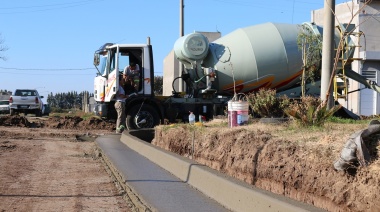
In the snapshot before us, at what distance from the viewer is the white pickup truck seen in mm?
35209

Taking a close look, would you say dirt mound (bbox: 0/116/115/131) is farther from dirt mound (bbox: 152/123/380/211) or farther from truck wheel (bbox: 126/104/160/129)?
dirt mound (bbox: 152/123/380/211)

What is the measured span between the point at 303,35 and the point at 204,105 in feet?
17.0

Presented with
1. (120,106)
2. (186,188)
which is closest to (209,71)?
(120,106)

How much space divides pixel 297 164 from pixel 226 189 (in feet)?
3.11

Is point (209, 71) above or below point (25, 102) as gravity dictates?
above

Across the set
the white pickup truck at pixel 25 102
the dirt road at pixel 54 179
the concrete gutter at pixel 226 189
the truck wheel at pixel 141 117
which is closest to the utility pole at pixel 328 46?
the concrete gutter at pixel 226 189

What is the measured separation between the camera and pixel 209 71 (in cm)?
1955

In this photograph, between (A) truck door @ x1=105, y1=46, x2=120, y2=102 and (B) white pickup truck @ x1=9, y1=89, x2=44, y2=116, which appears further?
(B) white pickup truck @ x1=9, y1=89, x2=44, y2=116

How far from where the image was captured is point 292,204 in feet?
16.5

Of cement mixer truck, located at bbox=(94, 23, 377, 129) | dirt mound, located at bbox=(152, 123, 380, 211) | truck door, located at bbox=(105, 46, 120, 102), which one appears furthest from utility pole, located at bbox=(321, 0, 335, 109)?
truck door, located at bbox=(105, 46, 120, 102)

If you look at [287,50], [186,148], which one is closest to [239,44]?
[287,50]

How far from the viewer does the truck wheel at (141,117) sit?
64.7 feet

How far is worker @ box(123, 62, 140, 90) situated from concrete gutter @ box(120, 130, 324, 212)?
9.28 metres

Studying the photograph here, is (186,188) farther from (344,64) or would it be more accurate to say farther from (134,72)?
(134,72)
